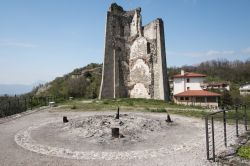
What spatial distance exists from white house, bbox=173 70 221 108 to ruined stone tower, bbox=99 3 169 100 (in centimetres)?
655

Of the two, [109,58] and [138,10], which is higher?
[138,10]

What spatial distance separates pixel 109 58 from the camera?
92.6 ft

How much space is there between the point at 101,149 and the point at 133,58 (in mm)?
21100

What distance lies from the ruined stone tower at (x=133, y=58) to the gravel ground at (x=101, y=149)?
1520 centimetres

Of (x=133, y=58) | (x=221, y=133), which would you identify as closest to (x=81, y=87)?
(x=133, y=58)

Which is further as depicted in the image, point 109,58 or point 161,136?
point 109,58

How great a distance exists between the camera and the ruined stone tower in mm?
26219

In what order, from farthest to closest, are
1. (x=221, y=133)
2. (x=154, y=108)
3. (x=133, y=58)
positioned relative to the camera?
1. (x=133, y=58)
2. (x=154, y=108)
3. (x=221, y=133)

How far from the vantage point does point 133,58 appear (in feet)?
94.9

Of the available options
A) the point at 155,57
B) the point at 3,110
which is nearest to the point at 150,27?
the point at 155,57

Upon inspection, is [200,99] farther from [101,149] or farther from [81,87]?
[101,149]

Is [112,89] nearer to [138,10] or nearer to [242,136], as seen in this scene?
[138,10]

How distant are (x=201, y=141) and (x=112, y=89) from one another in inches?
764

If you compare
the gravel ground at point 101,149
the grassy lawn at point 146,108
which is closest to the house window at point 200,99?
the grassy lawn at point 146,108
